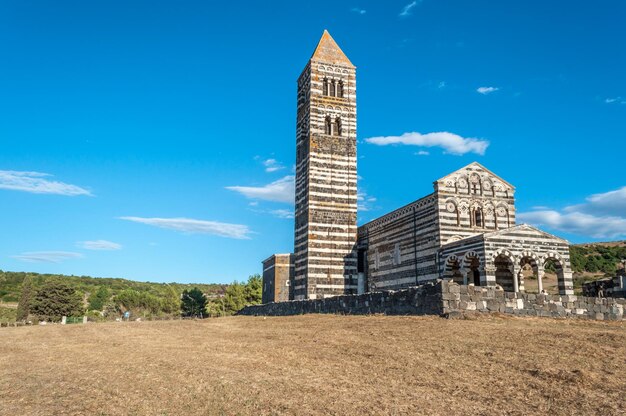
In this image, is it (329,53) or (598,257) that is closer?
(329,53)

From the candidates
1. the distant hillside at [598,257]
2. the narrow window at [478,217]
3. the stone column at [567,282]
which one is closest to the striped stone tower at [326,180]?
the narrow window at [478,217]

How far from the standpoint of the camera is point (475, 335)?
13.3 meters

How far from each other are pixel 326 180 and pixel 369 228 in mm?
5794

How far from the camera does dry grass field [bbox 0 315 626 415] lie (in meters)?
7.76

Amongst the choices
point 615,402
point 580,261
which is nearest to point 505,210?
point 615,402

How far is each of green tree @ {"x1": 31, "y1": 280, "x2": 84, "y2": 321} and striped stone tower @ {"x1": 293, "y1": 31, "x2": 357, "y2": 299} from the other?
122 feet

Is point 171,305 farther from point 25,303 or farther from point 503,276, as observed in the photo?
point 503,276

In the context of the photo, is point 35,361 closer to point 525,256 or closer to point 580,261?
point 525,256

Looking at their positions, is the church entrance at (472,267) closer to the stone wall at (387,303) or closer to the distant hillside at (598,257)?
the stone wall at (387,303)

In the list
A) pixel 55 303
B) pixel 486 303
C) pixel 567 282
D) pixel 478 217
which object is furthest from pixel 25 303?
pixel 486 303

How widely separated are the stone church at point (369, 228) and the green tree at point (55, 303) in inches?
1219

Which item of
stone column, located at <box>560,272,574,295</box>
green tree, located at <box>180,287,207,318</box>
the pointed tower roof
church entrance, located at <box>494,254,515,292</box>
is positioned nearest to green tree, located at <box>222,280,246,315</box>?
green tree, located at <box>180,287,207,318</box>

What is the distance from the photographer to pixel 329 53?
138 feet

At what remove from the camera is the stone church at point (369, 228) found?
28.5 meters
